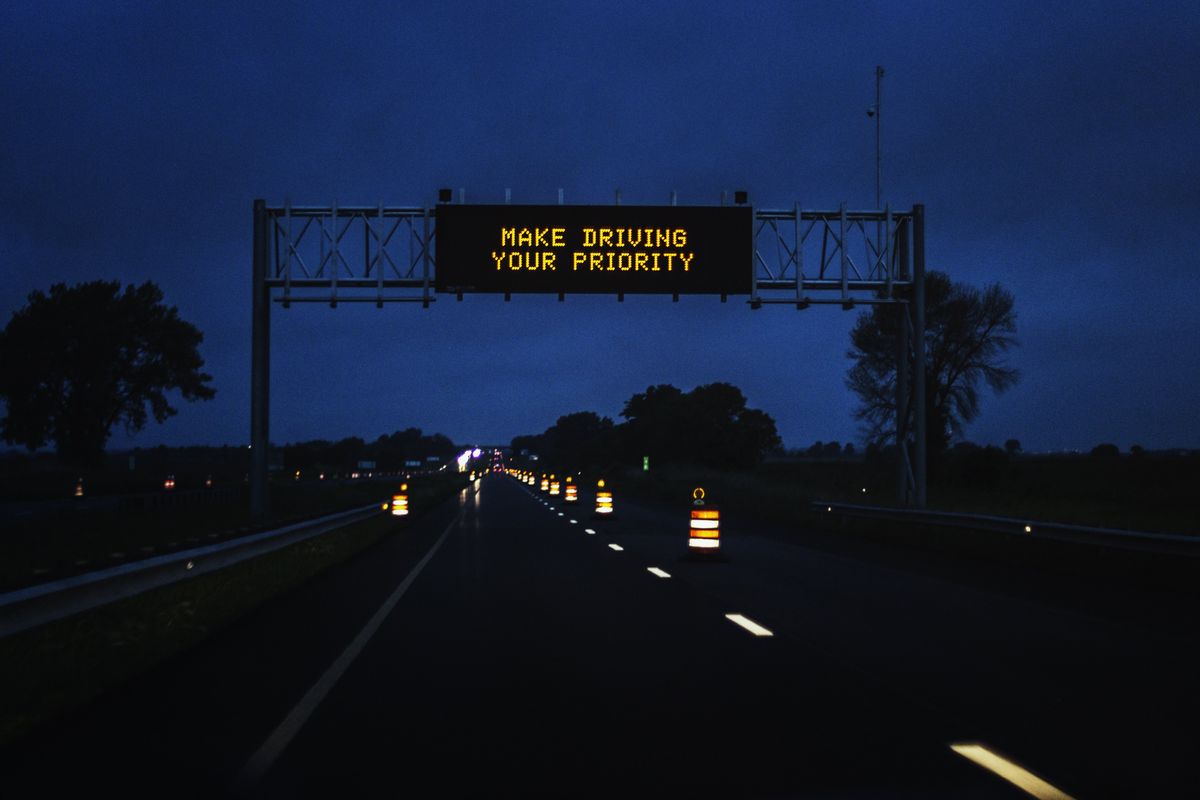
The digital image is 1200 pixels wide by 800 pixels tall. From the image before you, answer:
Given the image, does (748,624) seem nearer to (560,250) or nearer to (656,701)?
(656,701)

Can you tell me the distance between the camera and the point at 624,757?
6727mm

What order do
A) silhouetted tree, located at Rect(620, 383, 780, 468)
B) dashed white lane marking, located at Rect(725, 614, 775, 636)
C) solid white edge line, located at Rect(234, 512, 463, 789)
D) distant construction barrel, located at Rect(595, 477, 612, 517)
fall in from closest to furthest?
solid white edge line, located at Rect(234, 512, 463, 789), dashed white lane marking, located at Rect(725, 614, 775, 636), distant construction barrel, located at Rect(595, 477, 612, 517), silhouetted tree, located at Rect(620, 383, 780, 468)

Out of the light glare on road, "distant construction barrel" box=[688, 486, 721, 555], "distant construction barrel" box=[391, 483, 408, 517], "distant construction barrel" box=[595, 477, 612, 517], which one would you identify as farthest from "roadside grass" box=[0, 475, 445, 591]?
"distant construction barrel" box=[595, 477, 612, 517]

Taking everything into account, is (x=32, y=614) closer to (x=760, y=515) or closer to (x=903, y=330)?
(x=903, y=330)

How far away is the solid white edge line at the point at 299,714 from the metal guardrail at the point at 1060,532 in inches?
419

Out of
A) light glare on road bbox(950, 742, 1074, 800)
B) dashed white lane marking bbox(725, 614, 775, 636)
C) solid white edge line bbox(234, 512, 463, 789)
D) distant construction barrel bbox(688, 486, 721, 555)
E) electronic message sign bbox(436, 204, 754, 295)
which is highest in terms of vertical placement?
electronic message sign bbox(436, 204, 754, 295)

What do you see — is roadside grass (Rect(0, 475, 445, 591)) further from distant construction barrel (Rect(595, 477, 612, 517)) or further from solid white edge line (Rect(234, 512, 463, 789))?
distant construction barrel (Rect(595, 477, 612, 517))

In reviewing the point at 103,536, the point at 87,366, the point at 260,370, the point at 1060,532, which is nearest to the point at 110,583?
the point at 1060,532

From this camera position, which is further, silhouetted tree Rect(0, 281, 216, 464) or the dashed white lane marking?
silhouetted tree Rect(0, 281, 216, 464)

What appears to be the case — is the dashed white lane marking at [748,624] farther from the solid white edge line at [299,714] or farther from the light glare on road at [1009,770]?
the light glare on road at [1009,770]

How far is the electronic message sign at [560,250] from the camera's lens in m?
30.9

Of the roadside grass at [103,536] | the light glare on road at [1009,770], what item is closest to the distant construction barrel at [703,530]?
the roadside grass at [103,536]

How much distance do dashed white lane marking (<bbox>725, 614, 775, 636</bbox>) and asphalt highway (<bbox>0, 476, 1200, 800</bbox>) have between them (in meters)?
0.07

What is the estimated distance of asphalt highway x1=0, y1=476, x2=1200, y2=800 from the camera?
629 centimetres
